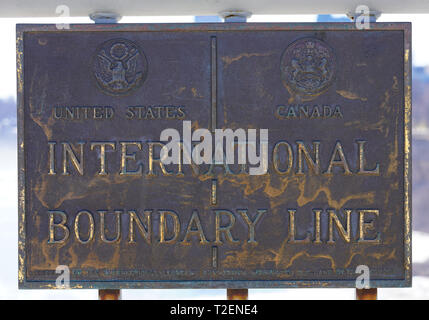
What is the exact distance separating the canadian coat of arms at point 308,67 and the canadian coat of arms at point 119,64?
1150mm

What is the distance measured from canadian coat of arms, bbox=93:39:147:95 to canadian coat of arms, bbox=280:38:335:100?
3.77 ft

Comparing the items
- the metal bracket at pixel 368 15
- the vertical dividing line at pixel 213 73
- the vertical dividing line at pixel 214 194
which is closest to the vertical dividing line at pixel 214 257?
the vertical dividing line at pixel 214 194

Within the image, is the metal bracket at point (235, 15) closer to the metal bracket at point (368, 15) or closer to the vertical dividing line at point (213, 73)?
the vertical dividing line at point (213, 73)

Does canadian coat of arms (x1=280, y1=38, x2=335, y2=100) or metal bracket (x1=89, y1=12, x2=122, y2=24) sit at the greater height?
metal bracket (x1=89, y1=12, x2=122, y2=24)

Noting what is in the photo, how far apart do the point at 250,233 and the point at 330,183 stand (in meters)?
0.75

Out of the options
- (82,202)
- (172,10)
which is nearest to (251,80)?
(172,10)

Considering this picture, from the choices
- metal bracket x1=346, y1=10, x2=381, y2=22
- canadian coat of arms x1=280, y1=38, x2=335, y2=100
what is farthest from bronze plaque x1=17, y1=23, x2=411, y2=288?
metal bracket x1=346, y1=10, x2=381, y2=22

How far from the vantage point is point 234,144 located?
390 centimetres

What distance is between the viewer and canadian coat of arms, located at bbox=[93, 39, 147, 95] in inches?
155

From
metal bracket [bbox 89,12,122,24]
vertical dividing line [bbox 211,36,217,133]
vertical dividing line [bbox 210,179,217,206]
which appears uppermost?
metal bracket [bbox 89,12,122,24]

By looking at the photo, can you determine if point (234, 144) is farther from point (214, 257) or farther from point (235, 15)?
point (235, 15)

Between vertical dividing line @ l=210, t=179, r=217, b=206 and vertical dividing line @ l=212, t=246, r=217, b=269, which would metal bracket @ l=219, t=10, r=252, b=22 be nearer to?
vertical dividing line @ l=210, t=179, r=217, b=206

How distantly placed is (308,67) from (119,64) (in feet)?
4.95

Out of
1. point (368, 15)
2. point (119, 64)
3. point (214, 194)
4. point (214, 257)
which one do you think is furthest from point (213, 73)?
point (214, 257)
